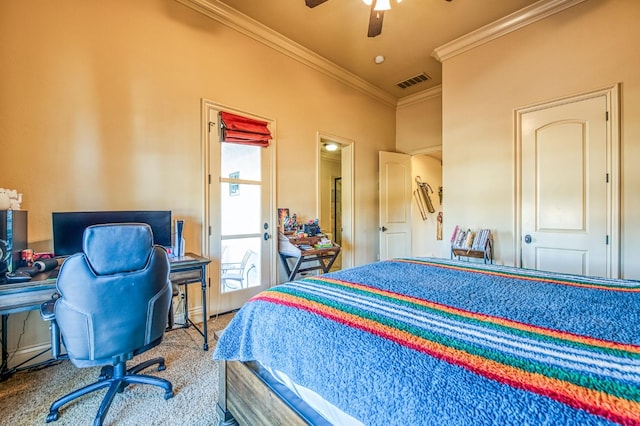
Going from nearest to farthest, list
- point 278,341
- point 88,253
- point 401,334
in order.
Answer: point 401,334 → point 278,341 → point 88,253

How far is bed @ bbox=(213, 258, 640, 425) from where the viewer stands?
2.06 ft

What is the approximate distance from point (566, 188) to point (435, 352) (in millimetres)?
3052

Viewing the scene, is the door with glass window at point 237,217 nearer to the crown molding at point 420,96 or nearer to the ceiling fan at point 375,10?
the ceiling fan at point 375,10

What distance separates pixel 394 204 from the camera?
16.0 feet

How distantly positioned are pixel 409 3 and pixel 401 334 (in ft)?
10.7

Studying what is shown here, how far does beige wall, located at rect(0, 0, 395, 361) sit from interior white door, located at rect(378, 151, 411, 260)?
72.8 inches

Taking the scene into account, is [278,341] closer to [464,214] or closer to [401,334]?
[401,334]

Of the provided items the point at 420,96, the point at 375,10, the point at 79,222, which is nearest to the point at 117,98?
the point at 79,222

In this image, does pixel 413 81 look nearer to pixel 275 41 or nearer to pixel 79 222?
pixel 275 41

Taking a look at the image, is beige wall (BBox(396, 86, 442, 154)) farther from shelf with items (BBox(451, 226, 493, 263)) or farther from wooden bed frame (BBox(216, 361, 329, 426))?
wooden bed frame (BBox(216, 361, 329, 426))

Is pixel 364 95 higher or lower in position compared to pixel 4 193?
higher

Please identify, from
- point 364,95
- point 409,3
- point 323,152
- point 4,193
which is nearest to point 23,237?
point 4,193

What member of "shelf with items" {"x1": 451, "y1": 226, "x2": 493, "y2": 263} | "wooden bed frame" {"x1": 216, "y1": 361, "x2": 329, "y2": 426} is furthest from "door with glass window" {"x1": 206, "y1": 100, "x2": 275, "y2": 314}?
"shelf with items" {"x1": 451, "y1": 226, "x2": 493, "y2": 263}

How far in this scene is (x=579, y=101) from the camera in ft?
9.25
